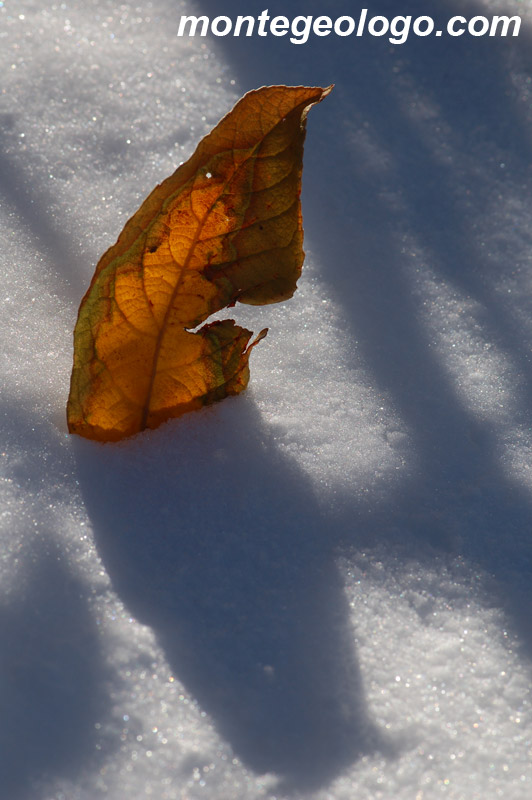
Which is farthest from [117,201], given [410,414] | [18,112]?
[410,414]

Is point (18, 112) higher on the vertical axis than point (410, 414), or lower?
higher

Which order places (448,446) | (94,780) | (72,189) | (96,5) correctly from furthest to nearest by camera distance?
(96,5), (72,189), (448,446), (94,780)

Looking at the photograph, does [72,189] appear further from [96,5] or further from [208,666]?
[208,666]

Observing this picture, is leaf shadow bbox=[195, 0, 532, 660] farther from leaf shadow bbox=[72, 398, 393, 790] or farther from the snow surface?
leaf shadow bbox=[72, 398, 393, 790]

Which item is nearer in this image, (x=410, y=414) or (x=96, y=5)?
(x=410, y=414)

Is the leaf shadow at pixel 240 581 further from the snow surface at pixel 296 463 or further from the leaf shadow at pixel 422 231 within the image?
the leaf shadow at pixel 422 231

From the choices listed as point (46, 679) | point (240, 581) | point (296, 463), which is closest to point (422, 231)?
point (296, 463)

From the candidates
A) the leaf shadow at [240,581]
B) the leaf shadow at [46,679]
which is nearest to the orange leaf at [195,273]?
the leaf shadow at [240,581]
